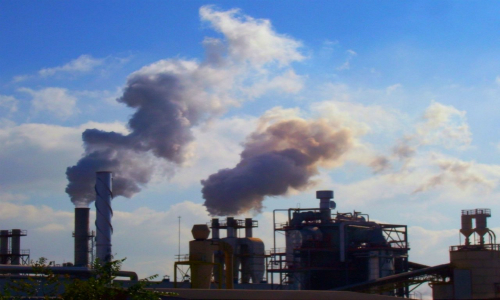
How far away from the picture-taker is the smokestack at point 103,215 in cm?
5300

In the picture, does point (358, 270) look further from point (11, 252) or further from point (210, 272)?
point (11, 252)

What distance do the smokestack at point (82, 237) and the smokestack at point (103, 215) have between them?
9.14 meters

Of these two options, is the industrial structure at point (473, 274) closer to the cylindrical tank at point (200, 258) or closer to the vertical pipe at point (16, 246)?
the cylindrical tank at point (200, 258)

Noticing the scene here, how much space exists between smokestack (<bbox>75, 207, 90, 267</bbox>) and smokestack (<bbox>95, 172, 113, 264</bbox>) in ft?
30.0

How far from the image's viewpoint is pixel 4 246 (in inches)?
2879

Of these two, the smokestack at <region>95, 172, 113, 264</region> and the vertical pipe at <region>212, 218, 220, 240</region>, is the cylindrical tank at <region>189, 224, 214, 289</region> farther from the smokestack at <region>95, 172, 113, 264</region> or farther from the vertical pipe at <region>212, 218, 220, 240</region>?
the vertical pipe at <region>212, 218, 220, 240</region>

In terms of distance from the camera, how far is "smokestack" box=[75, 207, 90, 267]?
206 ft

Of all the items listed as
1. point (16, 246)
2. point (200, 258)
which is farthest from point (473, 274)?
point (16, 246)

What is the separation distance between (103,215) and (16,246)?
2432 centimetres

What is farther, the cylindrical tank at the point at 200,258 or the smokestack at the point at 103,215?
the smokestack at the point at 103,215

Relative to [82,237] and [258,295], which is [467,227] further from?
[82,237]

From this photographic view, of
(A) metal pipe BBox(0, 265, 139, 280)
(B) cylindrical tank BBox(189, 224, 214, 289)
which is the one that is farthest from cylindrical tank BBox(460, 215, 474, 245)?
(A) metal pipe BBox(0, 265, 139, 280)

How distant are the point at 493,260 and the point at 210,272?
23.9 m

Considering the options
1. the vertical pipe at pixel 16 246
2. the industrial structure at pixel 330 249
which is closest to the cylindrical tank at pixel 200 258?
the industrial structure at pixel 330 249
